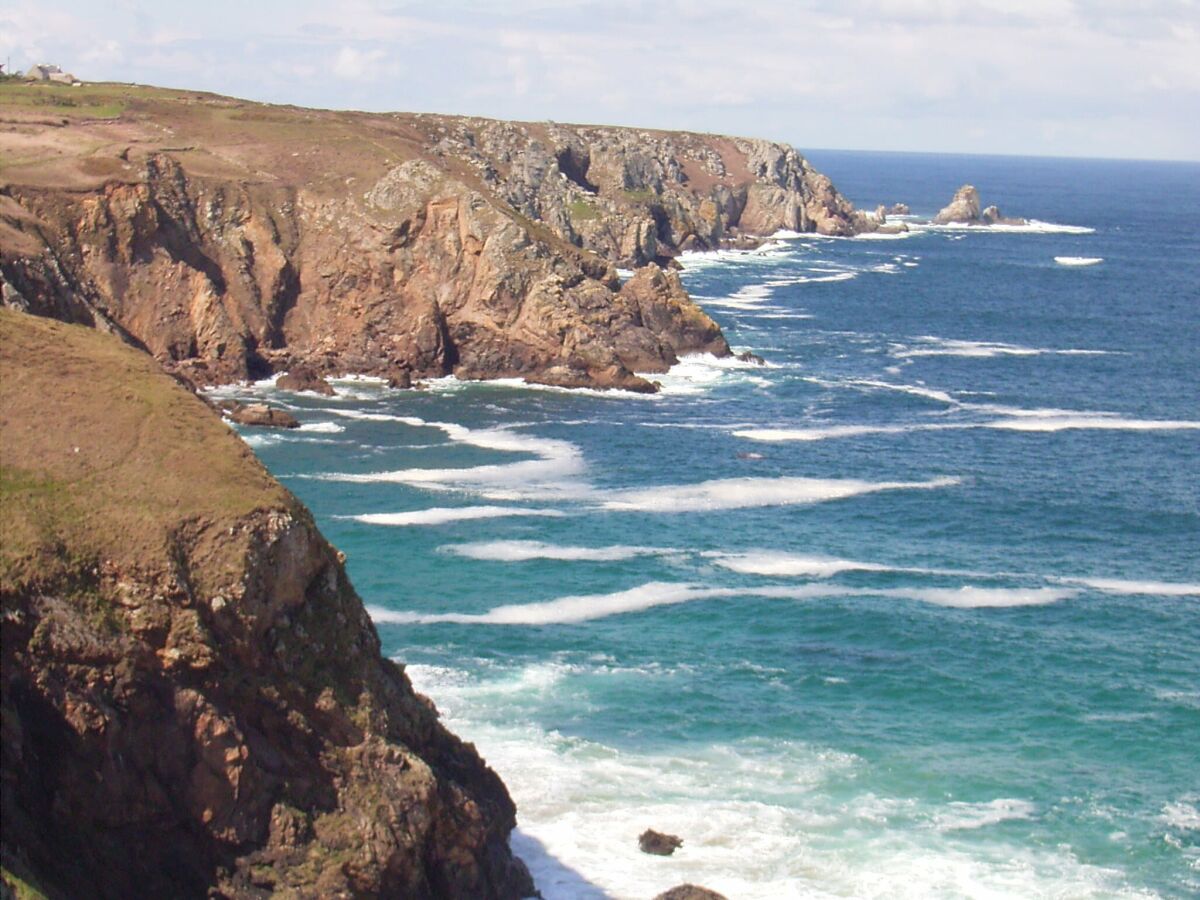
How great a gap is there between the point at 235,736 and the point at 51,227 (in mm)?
67895

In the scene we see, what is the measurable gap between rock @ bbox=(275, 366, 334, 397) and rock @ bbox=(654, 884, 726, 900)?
59.3 metres

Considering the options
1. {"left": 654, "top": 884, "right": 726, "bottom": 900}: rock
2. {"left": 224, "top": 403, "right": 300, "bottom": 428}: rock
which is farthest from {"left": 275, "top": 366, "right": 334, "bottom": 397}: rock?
{"left": 654, "top": 884, "right": 726, "bottom": 900}: rock

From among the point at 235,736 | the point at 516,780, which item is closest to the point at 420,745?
the point at 235,736

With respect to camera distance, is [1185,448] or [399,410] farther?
[399,410]

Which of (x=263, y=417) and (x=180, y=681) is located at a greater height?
(x=180, y=681)

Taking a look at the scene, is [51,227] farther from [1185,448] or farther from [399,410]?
[1185,448]

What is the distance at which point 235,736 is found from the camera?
81.3ft

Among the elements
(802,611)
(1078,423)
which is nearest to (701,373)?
(1078,423)

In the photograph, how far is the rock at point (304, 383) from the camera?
86.5 meters

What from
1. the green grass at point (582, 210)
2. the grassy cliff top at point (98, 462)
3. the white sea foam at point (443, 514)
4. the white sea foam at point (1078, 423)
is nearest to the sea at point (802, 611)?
the white sea foam at point (443, 514)

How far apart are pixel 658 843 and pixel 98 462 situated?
1514cm

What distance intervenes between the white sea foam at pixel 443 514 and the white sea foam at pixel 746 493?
152 inches

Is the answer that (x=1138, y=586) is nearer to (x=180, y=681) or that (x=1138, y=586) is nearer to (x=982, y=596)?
(x=982, y=596)

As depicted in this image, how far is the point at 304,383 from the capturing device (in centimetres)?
8694
